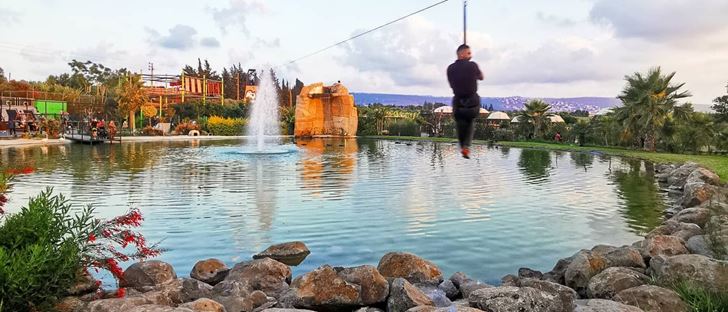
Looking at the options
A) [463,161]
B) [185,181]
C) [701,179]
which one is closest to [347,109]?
[463,161]

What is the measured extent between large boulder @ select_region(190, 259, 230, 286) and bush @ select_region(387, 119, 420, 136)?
55489mm

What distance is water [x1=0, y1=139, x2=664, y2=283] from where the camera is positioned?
10883 millimetres

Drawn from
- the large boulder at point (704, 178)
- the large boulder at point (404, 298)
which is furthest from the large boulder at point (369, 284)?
the large boulder at point (704, 178)

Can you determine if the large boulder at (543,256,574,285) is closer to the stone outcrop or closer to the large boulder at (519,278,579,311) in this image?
the large boulder at (519,278,579,311)

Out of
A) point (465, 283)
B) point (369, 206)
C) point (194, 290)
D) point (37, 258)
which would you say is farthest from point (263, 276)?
point (369, 206)

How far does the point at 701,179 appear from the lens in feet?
57.0

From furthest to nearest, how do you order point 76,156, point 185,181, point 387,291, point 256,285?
point 76,156, point 185,181, point 256,285, point 387,291

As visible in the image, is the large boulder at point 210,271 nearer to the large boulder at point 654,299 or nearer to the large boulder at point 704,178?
the large boulder at point 654,299

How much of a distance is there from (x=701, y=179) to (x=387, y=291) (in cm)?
1424

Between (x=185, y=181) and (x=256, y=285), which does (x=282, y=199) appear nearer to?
(x=185, y=181)

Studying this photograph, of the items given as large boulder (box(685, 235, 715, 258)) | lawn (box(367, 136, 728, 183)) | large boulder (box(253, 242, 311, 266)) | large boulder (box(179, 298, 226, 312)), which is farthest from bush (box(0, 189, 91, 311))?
lawn (box(367, 136, 728, 183))

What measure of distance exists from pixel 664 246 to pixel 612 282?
227cm

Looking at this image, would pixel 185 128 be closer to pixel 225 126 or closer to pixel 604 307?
pixel 225 126

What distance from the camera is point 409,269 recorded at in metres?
8.95
